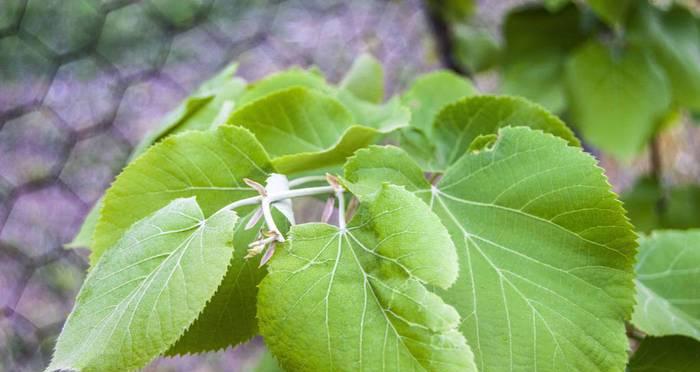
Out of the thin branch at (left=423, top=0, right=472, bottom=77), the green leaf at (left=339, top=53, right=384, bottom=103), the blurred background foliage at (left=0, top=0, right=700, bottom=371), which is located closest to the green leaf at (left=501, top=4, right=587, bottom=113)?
the blurred background foliage at (left=0, top=0, right=700, bottom=371)

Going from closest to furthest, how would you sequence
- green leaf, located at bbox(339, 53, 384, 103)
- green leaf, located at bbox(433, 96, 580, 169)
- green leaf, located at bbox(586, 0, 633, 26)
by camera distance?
green leaf, located at bbox(433, 96, 580, 169) < green leaf, located at bbox(339, 53, 384, 103) < green leaf, located at bbox(586, 0, 633, 26)

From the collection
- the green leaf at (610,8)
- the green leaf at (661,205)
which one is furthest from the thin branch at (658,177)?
the green leaf at (610,8)

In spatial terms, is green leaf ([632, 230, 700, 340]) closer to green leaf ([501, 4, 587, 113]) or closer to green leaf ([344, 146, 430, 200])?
green leaf ([344, 146, 430, 200])

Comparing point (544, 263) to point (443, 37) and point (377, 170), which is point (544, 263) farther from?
point (443, 37)

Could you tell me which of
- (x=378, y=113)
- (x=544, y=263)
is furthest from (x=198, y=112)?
(x=544, y=263)

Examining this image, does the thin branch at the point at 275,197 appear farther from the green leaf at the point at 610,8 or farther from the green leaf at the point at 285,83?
the green leaf at the point at 610,8

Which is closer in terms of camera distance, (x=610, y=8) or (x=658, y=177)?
(x=610, y=8)
